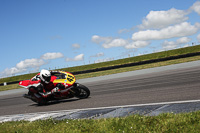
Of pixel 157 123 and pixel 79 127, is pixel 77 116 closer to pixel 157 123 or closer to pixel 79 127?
pixel 79 127

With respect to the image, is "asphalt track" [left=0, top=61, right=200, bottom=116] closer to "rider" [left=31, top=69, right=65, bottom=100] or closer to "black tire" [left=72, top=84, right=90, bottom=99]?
"black tire" [left=72, top=84, right=90, bottom=99]

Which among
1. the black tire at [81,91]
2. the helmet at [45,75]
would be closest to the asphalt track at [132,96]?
the black tire at [81,91]

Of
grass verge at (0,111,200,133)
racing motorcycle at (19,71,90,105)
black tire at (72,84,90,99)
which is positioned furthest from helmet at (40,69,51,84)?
grass verge at (0,111,200,133)

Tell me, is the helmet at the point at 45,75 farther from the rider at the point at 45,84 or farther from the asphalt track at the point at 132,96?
the asphalt track at the point at 132,96

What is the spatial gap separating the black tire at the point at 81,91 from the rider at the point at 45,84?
0.65 m

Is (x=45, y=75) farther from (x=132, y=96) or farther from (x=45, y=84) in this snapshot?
(x=132, y=96)

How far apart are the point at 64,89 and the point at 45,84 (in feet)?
2.91

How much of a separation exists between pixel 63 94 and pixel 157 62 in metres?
22.2

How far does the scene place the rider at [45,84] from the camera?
33.9 ft

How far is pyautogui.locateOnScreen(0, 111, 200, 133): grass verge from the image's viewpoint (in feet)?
14.6

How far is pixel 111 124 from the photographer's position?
521 cm

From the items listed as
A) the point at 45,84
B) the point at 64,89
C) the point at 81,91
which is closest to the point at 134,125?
the point at 64,89

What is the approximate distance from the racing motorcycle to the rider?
0.10m

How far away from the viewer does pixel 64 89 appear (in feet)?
34.2
